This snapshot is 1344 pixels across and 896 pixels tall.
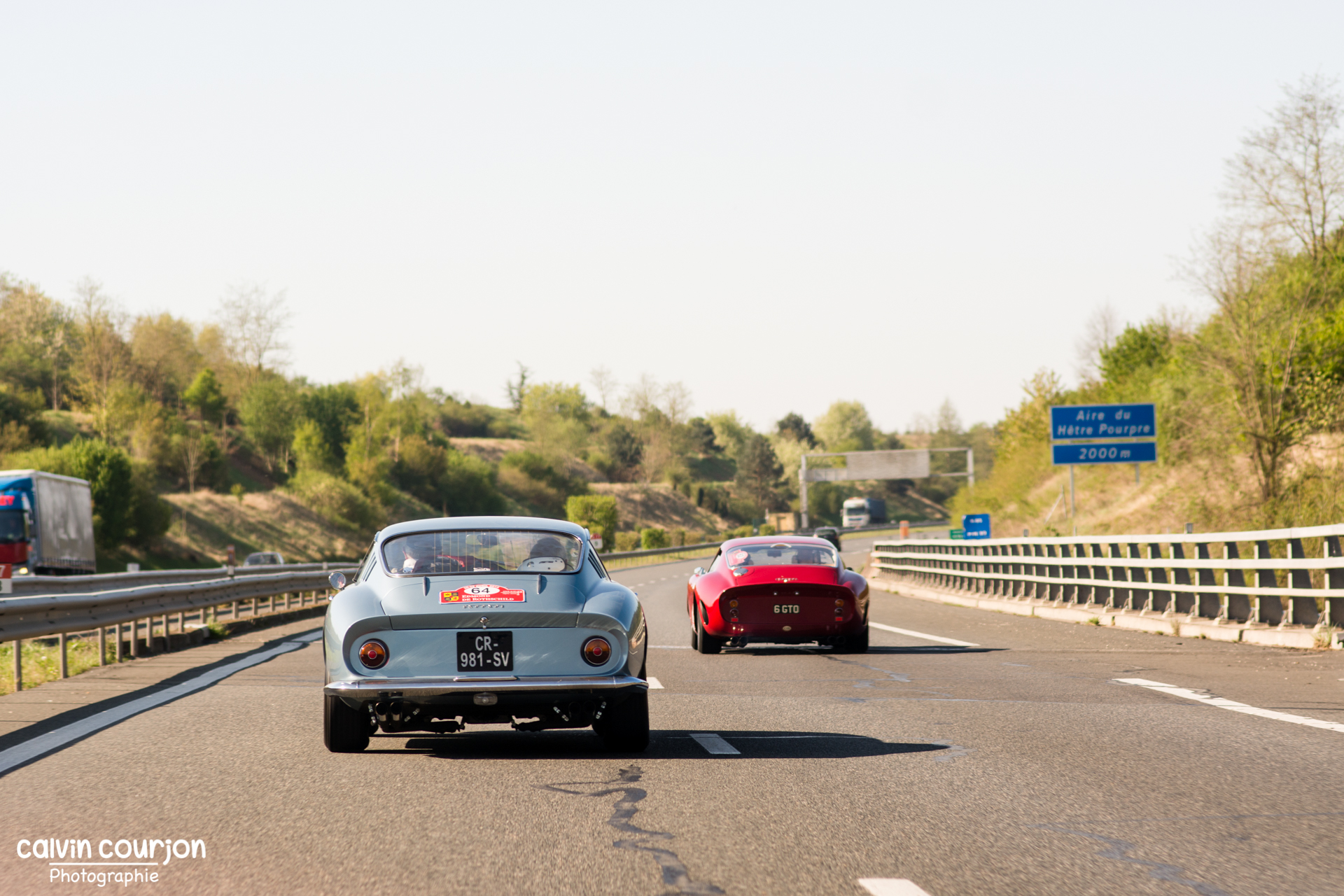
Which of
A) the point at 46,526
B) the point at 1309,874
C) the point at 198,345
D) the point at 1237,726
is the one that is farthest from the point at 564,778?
the point at 198,345

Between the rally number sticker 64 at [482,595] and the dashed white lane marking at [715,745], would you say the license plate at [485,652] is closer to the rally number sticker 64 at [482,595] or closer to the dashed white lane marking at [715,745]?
the rally number sticker 64 at [482,595]

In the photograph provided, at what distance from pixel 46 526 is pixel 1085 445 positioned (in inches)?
1018

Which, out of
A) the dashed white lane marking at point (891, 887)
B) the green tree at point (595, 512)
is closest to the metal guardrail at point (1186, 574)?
the dashed white lane marking at point (891, 887)

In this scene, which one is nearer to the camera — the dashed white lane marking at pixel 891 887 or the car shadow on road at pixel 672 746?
the dashed white lane marking at pixel 891 887

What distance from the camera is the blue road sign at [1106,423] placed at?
36.2 metres

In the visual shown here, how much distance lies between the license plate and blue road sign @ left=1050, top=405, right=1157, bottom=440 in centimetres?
3085

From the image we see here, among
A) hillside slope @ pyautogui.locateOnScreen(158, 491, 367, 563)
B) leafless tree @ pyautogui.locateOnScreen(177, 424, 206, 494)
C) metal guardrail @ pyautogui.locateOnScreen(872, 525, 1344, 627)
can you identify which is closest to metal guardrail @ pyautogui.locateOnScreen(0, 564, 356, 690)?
metal guardrail @ pyautogui.locateOnScreen(872, 525, 1344, 627)

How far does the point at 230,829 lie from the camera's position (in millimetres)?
5805

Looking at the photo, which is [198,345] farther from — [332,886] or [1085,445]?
[332,886]

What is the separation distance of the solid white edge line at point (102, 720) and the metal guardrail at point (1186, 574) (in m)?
10.5

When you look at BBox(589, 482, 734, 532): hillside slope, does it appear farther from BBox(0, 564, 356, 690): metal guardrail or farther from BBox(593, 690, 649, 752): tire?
BBox(593, 690, 649, 752): tire

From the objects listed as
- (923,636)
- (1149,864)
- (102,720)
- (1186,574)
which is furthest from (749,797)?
(1186,574)

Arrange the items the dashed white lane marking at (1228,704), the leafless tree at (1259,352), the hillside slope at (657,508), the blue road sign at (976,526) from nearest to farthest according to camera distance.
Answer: the dashed white lane marking at (1228,704), the leafless tree at (1259,352), the blue road sign at (976,526), the hillside slope at (657,508)

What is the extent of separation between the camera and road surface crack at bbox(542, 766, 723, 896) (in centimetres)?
475
